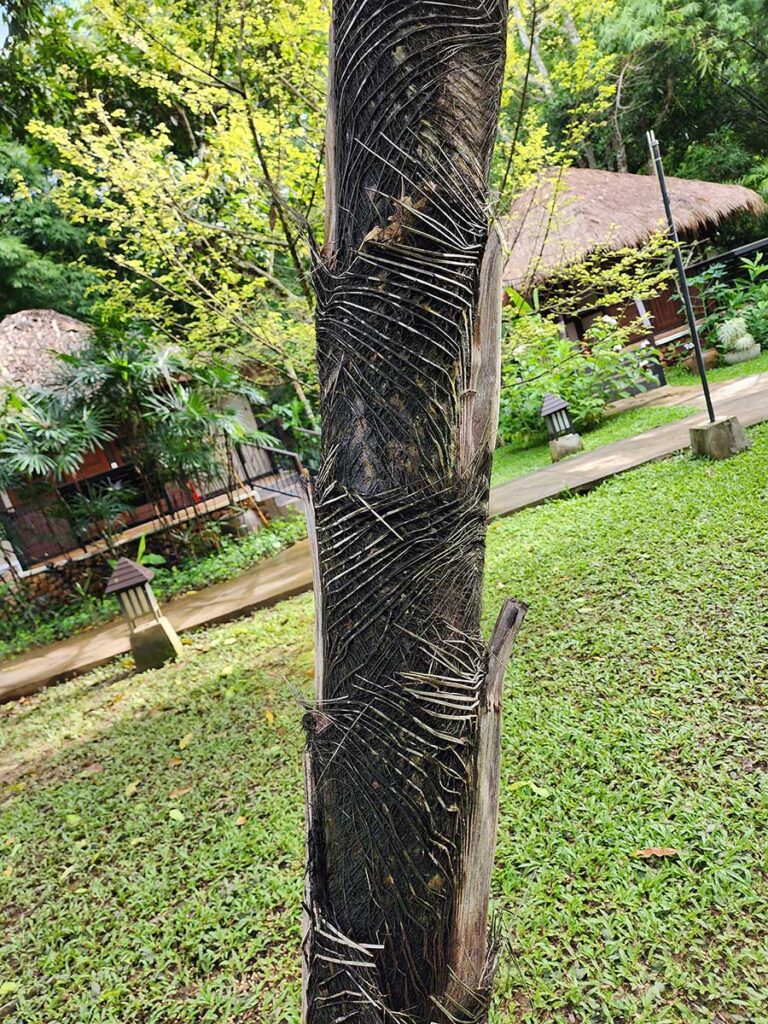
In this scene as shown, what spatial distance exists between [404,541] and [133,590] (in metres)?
4.70

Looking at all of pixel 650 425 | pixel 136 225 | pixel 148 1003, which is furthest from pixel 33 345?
pixel 148 1003

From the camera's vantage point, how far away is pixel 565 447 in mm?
7828

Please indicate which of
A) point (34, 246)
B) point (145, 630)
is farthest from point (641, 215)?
point (145, 630)

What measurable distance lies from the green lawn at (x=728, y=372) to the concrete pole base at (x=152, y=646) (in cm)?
761

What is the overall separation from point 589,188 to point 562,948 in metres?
12.5

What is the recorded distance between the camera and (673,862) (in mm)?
2061

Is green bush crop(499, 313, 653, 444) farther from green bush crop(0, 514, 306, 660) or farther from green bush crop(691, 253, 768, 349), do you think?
green bush crop(0, 514, 306, 660)

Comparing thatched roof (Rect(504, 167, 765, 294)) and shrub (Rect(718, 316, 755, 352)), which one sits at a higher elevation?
thatched roof (Rect(504, 167, 765, 294))

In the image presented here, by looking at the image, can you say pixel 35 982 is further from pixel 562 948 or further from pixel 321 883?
pixel 321 883

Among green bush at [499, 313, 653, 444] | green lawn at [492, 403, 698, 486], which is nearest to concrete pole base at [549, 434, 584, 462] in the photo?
green lawn at [492, 403, 698, 486]

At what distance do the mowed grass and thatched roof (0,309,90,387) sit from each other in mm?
5794

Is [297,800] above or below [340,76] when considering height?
below

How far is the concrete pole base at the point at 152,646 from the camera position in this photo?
518 centimetres

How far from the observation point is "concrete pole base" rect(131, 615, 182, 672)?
17.0 ft
